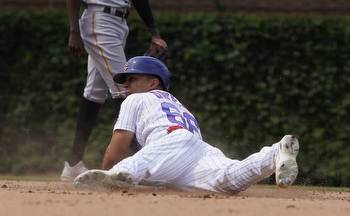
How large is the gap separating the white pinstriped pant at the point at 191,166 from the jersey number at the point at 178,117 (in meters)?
0.12

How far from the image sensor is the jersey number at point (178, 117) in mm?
7007

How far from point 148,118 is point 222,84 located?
4949mm

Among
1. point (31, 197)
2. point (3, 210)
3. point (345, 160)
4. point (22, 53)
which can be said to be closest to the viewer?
point (3, 210)

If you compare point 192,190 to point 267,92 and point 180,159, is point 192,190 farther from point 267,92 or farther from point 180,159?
point 267,92

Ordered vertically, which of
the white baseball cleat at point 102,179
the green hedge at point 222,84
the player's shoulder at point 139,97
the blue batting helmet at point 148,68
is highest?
the blue batting helmet at point 148,68

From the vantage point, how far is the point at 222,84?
11.9m

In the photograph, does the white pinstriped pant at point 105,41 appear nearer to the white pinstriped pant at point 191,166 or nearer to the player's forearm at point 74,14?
the player's forearm at point 74,14

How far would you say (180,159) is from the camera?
678 centimetres

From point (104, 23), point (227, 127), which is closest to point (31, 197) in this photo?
point (104, 23)

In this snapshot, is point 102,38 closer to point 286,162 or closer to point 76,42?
point 76,42

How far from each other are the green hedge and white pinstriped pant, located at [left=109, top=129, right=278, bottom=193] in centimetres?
436

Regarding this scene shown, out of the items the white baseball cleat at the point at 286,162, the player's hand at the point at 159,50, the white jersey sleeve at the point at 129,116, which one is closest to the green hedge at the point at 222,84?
the player's hand at the point at 159,50

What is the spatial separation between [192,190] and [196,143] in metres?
0.32

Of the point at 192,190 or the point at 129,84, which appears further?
the point at 129,84
